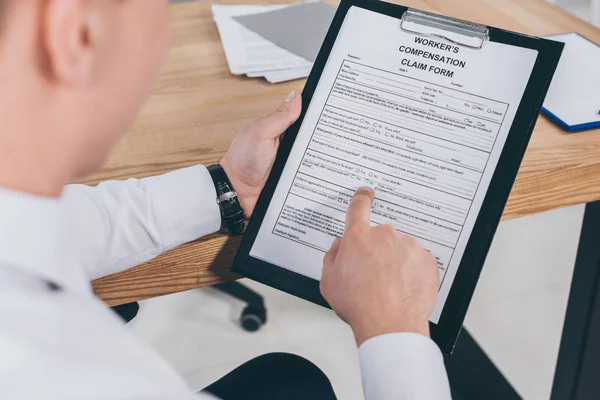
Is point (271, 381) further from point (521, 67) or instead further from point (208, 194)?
point (521, 67)

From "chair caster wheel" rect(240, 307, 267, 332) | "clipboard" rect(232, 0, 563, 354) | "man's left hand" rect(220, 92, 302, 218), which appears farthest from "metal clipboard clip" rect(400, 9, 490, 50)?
"chair caster wheel" rect(240, 307, 267, 332)

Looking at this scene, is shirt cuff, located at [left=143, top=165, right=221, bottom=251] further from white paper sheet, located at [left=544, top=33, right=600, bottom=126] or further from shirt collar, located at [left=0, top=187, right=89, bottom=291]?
white paper sheet, located at [left=544, top=33, right=600, bottom=126]

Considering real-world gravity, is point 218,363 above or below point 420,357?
below

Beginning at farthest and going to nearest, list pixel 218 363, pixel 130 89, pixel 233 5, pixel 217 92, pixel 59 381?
1. pixel 218 363
2. pixel 233 5
3. pixel 217 92
4. pixel 130 89
5. pixel 59 381

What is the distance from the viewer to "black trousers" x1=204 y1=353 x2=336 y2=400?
790 mm

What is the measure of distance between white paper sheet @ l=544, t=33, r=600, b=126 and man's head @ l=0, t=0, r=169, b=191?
0.64 meters

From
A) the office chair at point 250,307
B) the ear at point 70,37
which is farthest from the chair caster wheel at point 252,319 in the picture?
the ear at point 70,37

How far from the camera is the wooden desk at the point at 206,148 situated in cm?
75

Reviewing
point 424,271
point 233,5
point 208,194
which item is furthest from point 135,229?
point 233,5

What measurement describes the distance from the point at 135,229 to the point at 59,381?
41 centimetres

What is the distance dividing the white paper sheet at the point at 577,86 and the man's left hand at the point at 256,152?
429 mm

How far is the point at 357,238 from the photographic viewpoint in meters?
0.68

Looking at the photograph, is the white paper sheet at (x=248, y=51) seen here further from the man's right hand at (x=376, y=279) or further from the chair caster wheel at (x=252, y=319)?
the chair caster wheel at (x=252, y=319)

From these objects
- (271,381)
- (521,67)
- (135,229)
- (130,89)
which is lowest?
(271,381)
